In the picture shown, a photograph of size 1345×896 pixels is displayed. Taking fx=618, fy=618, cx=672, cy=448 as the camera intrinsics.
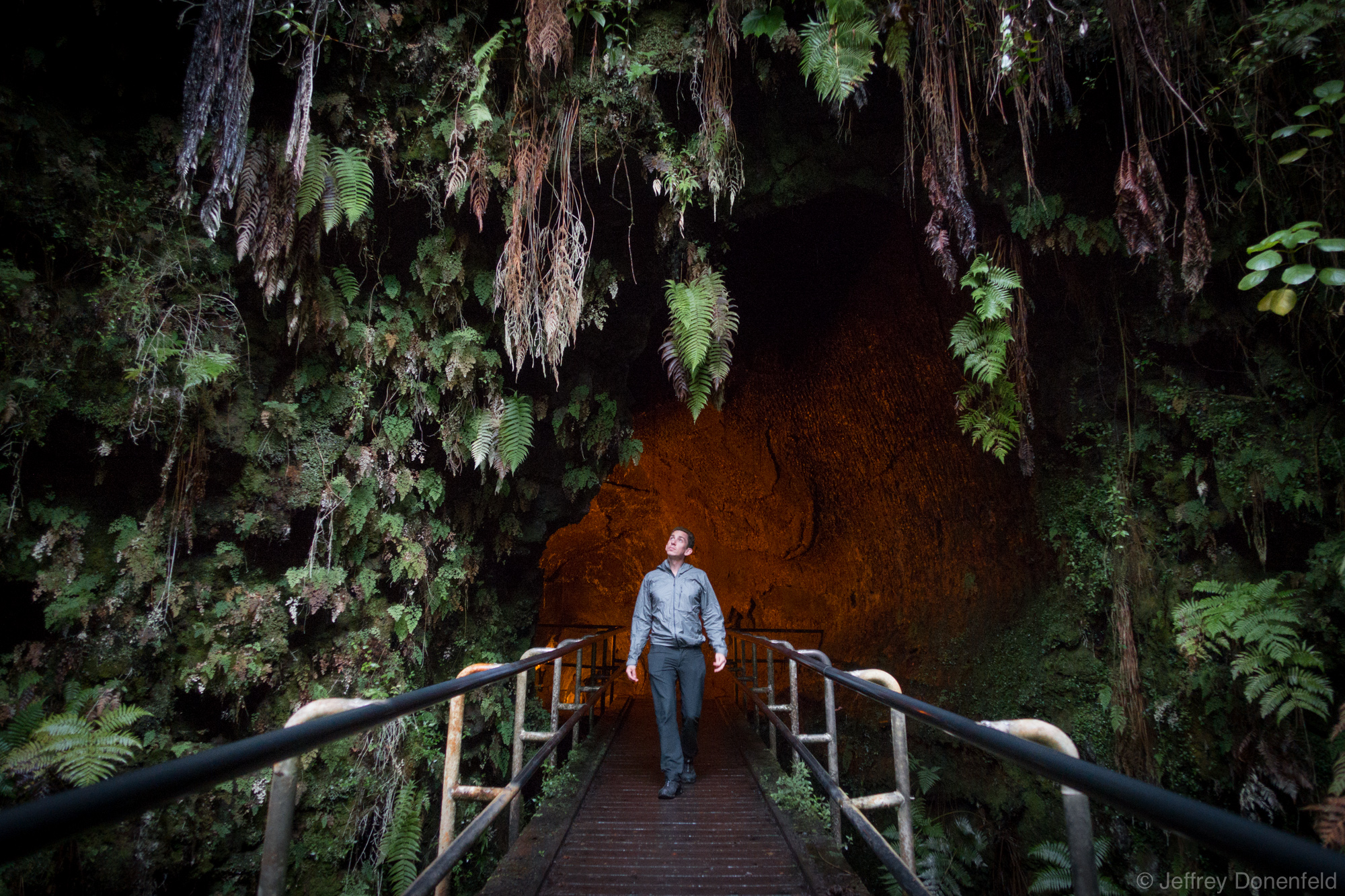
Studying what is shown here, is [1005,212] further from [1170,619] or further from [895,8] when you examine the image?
[1170,619]

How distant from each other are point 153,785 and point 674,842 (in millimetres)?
3065

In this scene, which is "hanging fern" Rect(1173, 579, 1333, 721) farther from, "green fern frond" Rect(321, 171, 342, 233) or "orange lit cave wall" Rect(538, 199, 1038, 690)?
"green fern frond" Rect(321, 171, 342, 233)

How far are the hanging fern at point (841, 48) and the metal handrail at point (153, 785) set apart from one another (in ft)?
13.8

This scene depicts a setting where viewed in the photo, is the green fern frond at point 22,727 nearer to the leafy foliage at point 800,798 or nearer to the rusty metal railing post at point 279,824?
the rusty metal railing post at point 279,824

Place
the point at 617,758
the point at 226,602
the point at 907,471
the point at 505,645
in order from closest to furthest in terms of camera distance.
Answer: the point at 226,602, the point at 617,758, the point at 505,645, the point at 907,471

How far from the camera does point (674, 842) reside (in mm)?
3381

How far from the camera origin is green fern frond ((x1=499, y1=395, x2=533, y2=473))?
5129 millimetres

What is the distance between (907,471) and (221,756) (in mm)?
8163

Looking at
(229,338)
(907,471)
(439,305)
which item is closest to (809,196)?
(439,305)

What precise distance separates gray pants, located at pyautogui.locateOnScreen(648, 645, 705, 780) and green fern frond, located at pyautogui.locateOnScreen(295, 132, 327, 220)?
3.68 m

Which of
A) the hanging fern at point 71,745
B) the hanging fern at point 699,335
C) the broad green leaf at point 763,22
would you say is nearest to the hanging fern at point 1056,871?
the hanging fern at point 699,335

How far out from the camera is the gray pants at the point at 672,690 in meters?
4.09

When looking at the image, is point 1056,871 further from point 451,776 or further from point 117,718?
point 117,718

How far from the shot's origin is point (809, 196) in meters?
5.72
